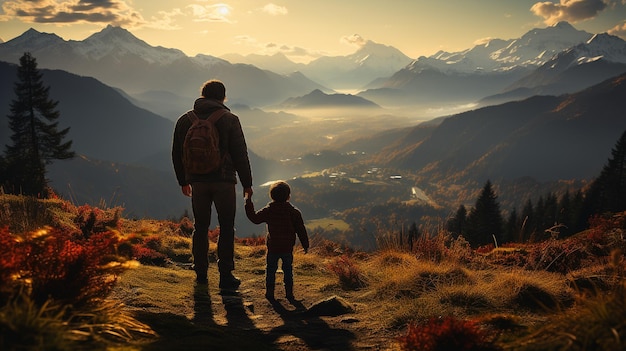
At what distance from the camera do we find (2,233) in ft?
10.7

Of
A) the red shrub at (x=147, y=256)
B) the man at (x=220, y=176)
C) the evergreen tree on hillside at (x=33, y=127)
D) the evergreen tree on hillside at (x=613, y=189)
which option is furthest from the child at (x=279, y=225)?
the evergreen tree on hillside at (x=613, y=189)

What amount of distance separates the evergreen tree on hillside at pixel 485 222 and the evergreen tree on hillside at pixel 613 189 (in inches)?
548

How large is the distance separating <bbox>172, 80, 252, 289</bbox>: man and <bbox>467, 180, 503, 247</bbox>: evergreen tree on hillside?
4804 cm

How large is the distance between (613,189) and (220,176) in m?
64.0

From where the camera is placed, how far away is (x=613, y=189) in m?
54.0

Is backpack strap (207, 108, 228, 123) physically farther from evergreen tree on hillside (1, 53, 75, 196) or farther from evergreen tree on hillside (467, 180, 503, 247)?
evergreen tree on hillside (467, 180, 503, 247)

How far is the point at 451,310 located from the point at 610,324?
8.37 feet

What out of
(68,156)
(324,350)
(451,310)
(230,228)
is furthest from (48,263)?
(68,156)

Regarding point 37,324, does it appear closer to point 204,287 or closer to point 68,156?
point 204,287

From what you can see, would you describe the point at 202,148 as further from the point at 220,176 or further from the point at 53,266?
the point at 53,266

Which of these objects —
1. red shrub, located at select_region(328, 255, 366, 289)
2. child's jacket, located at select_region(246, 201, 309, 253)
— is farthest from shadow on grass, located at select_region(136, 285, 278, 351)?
red shrub, located at select_region(328, 255, 366, 289)

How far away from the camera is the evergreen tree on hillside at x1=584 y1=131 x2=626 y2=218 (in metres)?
53.2

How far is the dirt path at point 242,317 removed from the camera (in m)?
3.84

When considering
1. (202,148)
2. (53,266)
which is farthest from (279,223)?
(53,266)
